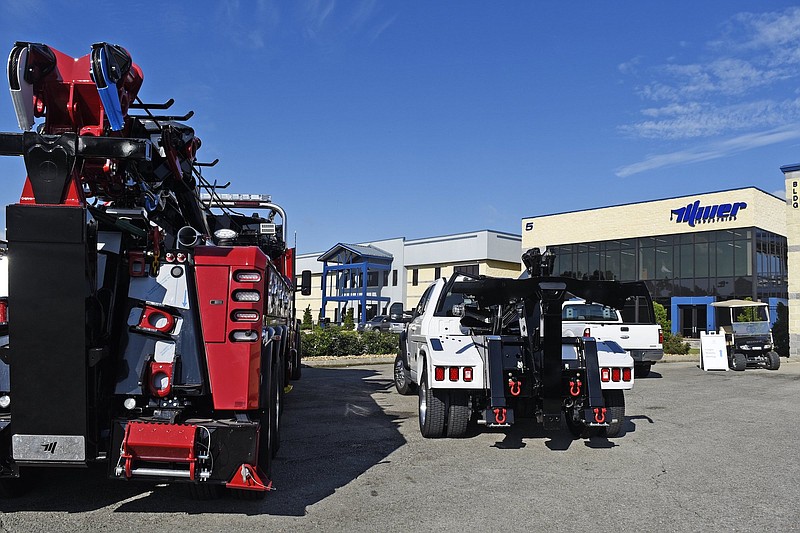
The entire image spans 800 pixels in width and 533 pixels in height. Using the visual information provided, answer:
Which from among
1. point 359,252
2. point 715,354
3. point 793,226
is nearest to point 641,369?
point 715,354

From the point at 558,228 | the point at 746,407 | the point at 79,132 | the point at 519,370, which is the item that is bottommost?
the point at 746,407

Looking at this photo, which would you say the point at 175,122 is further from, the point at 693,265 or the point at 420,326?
the point at 693,265

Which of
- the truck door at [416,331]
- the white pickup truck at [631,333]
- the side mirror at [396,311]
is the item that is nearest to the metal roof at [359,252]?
the white pickup truck at [631,333]

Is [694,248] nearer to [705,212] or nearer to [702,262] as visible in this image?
[702,262]

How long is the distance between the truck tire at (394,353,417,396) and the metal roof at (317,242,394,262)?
1823 inches

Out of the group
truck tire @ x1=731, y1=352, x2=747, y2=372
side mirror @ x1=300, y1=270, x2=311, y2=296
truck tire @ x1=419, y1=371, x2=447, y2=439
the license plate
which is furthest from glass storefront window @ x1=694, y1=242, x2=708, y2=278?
the license plate

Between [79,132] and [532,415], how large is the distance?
544 centimetres

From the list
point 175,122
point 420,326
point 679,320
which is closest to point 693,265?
point 679,320

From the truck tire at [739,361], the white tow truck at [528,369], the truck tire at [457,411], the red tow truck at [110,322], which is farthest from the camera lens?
the truck tire at [739,361]

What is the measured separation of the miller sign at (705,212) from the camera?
43.0 m

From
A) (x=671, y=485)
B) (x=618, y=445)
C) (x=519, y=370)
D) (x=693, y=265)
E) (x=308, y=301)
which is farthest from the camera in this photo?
A: (x=308, y=301)

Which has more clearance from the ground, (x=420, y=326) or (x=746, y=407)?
(x=420, y=326)

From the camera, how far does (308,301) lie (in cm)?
7769

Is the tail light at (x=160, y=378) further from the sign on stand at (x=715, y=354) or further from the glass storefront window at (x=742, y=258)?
the glass storefront window at (x=742, y=258)
